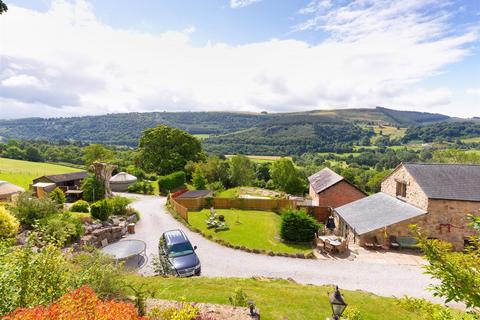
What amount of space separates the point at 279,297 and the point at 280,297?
5 cm

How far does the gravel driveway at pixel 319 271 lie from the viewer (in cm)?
1502

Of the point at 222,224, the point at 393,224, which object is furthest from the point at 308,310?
the point at 222,224

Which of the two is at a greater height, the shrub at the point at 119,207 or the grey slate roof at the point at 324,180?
the grey slate roof at the point at 324,180

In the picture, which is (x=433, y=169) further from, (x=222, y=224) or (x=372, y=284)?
(x=222, y=224)

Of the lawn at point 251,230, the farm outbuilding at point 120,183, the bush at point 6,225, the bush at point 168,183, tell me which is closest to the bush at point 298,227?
the lawn at point 251,230

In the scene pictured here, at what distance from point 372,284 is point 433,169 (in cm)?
1276

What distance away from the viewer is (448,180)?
70.6 feet

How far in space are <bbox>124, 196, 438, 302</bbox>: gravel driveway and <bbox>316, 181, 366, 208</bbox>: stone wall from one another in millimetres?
14667

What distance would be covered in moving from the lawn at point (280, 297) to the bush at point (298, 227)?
820 cm

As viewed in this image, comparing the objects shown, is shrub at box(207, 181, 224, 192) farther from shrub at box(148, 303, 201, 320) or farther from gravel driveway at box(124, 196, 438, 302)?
shrub at box(148, 303, 201, 320)

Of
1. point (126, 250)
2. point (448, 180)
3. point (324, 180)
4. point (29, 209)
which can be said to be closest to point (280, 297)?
point (126, 250)

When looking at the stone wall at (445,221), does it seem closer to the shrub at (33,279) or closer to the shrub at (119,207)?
the shrub at (33,279)

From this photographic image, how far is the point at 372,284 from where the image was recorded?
15250 millimetres

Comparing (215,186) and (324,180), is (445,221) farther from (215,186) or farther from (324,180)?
(215,186)
